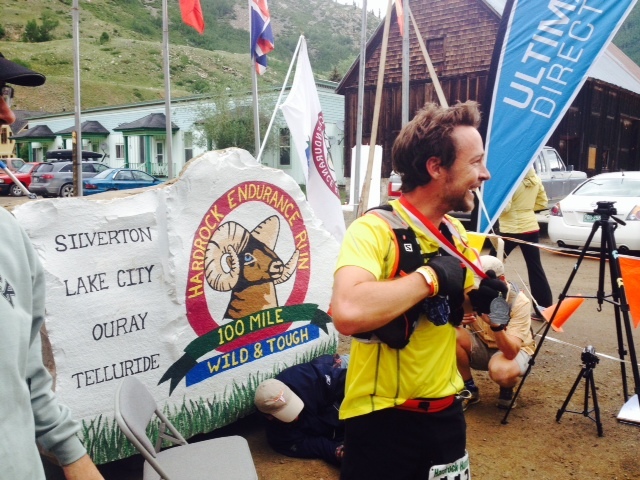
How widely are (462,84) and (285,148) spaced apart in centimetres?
1124

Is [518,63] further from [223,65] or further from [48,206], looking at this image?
[223,65]

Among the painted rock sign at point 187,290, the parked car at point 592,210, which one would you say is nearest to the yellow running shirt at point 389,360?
the painted rock sign at point 187,290

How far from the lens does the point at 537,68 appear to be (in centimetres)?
432

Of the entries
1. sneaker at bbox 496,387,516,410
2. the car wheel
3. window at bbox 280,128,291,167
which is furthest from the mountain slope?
sneaker at bbox 496,387,516,410

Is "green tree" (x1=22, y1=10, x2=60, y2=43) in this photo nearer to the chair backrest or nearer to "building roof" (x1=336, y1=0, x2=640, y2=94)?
"building roof" (x1=336, y1=0, x2=640, y2=94)

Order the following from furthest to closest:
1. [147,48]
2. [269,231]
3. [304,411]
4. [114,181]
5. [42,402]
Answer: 1. [147,48]
2. [114,181]
3. [269,231]
4. [304,411]
5. [42,402]

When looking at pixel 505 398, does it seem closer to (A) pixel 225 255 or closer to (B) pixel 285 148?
(A) pixel 225 255

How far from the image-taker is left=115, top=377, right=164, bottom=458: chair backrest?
2.33 metres

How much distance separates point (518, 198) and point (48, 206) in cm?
509

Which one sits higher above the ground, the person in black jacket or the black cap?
the black cap

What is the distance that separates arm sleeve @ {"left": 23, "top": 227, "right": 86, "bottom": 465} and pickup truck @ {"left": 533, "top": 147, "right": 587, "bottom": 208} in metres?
13.0

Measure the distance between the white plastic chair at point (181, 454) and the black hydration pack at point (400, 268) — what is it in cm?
117

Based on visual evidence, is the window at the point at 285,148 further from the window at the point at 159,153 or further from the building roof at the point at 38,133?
the building roof at the point at 38,133

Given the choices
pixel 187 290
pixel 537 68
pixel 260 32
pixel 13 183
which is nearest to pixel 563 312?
pixel 537 68
